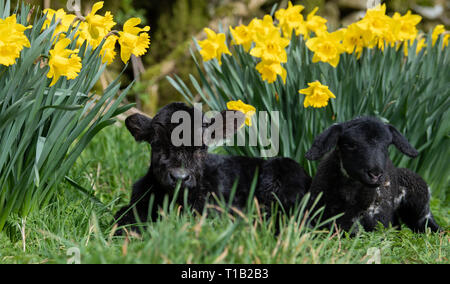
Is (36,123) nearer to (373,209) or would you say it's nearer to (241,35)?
(241,35)

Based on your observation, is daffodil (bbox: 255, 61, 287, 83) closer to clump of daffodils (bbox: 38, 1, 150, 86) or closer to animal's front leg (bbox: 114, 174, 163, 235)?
clump of daffodils (bbox: 38, 1, 150, 86)

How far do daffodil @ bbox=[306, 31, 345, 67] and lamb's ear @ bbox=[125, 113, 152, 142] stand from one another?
1.28 metres

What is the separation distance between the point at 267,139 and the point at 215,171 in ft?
2.04

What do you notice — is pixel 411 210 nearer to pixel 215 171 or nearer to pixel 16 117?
pixel 215 171

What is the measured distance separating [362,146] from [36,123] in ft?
5.79

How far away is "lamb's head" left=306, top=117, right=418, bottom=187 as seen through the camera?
3.06 metres

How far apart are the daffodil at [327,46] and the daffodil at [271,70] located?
10.8 inches

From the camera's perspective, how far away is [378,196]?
135 inches

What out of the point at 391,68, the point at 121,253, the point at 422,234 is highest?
the point at 391,68

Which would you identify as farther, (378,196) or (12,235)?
(378,196)

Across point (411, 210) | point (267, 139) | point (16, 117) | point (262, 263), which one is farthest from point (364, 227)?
point (16, 117)

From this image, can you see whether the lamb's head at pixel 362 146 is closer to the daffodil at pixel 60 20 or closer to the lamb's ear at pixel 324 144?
the lamb's ear at pixel 324 144

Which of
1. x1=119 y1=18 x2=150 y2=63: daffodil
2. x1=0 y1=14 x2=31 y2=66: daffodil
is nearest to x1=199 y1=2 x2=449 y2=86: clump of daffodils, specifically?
x1=119 y1=18 x2=150 y2=63: daffodil

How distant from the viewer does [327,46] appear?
12.5ft
